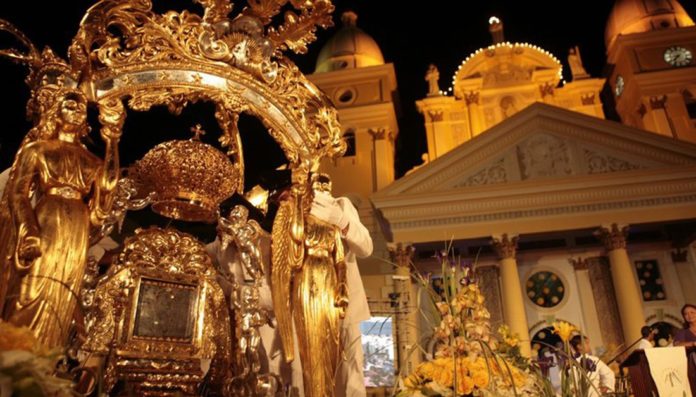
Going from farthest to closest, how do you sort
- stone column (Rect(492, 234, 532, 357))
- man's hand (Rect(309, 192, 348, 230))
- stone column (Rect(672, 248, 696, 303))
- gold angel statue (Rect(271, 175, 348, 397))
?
stone column (Rect(672, 248, 696, 303))
stone column (Rect(492, 234, 532, 357))
man's hand (Rect(309, 192, 348, 230))
gold angel statue (Rect(271, 175, 348, 397))

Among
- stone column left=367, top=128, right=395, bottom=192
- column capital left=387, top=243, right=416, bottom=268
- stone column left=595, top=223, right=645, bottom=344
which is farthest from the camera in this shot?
stone column left=367, top=128, right=395, bottom=192

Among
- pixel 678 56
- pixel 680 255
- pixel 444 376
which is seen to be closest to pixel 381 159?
pixel 680 255

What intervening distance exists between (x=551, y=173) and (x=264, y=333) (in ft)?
38.9

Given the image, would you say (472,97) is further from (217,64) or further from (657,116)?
(217,64)

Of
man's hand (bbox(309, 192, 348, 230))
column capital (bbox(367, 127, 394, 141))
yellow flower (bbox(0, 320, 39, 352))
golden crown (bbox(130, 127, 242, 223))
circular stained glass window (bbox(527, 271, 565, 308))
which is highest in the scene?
column capital (bbox(367, 127, 394, 141))

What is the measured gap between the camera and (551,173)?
1387 centimetres

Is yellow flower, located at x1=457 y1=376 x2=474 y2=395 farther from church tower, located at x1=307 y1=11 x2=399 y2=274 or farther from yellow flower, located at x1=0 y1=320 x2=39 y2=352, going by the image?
church tower, located at x1=307 y1=11 x2=399 y2=274

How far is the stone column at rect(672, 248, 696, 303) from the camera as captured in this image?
13.8 m

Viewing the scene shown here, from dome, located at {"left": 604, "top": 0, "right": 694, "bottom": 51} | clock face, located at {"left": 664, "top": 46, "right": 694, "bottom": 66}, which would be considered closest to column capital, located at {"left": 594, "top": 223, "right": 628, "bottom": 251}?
clock face, located at {"left": 664, "top": 46, "right": 694, "bottom": 66}

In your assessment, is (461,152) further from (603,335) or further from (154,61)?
(154,61)

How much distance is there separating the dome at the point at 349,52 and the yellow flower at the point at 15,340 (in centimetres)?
1837

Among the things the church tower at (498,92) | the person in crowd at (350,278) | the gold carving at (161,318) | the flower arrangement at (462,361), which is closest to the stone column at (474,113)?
the church tower at (498,92)

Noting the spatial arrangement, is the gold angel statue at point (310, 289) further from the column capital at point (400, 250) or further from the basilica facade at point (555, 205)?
the column capital at point (400, 250)

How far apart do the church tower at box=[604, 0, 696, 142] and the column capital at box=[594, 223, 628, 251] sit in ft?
17.5
